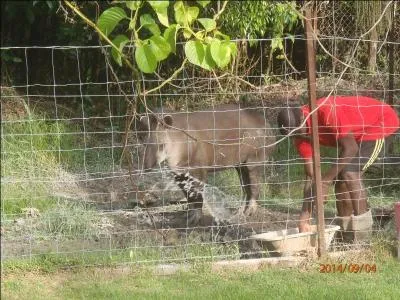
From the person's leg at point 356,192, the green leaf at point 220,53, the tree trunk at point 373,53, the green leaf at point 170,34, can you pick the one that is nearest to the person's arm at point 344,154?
the person's leg at point 356,192

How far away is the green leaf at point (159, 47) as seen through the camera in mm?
4742

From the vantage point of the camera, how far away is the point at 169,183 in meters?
9.03

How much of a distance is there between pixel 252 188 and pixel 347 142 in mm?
1895

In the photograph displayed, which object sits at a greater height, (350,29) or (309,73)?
(350,29)

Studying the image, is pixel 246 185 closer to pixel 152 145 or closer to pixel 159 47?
pixel 152 145

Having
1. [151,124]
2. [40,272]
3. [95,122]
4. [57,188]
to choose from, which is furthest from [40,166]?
[95,122]

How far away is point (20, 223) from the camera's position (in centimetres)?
691

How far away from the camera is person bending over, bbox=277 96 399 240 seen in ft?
22.7

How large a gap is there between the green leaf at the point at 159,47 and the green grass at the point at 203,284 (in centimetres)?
189

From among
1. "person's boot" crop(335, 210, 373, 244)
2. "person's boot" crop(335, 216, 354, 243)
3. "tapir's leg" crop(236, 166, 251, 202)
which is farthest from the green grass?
"tapir's leg" crop(236, 166, 251, 202)

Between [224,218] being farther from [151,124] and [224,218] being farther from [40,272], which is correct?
[40,272]

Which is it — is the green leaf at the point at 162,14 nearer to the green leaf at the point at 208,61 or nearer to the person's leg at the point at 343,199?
the green leaf at the point at 208,61

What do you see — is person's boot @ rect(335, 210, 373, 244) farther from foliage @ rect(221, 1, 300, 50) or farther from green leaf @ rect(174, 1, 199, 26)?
foliage @ rect(221, 1, 300, 50)

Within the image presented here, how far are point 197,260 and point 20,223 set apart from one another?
1.71 meters
